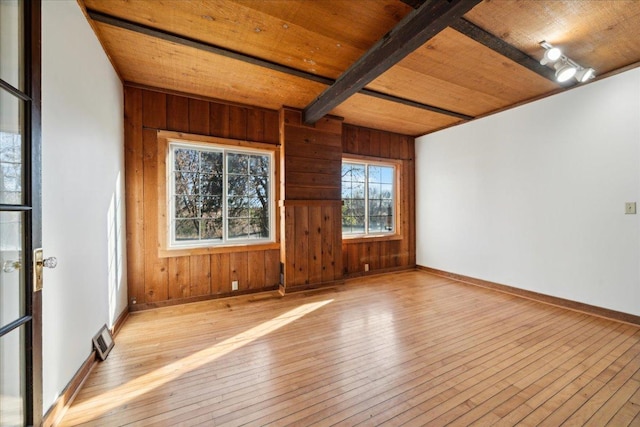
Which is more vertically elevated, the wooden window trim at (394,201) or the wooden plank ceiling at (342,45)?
the wooden plank ceiling at (342,45)

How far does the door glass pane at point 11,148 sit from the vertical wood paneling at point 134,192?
6.64 feet

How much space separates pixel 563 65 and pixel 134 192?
16.0ft

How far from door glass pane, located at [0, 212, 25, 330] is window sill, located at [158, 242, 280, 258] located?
6.76 ft

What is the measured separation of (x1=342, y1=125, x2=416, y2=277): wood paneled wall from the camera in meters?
4.53

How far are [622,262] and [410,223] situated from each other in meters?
2.83

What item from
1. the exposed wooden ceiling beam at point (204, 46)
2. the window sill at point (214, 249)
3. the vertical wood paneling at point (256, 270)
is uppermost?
the exposed wooden ceiling beam at point (204, 46)

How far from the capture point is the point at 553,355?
2104mm

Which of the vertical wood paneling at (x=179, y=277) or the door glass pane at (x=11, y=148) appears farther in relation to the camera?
the vertical wood paneling at (x=179, y=277)

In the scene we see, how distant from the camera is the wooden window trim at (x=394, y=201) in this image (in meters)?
4.53

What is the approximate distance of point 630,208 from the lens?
2689 millimetres

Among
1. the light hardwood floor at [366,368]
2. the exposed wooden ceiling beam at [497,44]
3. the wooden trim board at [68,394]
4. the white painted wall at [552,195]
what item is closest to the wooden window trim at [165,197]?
the light hardwood floor at [366,368]

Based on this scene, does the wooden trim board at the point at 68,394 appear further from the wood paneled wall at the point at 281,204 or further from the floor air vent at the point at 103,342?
the wood paneled wall at the point at 281,204

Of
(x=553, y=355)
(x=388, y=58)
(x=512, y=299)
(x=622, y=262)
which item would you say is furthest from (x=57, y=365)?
(x=622, y=262)

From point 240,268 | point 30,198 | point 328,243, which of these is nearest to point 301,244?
point 328,243
